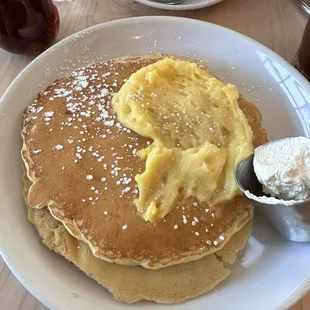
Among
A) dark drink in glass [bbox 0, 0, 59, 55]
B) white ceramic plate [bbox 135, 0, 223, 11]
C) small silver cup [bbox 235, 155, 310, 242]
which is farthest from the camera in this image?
white ceramic plate [bbox 135, 0, 223, 11]

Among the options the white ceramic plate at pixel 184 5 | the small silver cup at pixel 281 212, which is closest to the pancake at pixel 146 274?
the small silver cup at pixel 281 212

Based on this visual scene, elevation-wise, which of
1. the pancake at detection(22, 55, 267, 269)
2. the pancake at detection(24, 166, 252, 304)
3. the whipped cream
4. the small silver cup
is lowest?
the pancake at detection(24, 166, 252, 304)

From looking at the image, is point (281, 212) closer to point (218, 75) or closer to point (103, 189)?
point (103, 189)

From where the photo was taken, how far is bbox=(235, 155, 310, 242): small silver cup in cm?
110

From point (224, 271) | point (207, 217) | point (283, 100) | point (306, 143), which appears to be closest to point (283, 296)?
point (224, 271)

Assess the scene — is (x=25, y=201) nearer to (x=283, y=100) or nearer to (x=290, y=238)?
(x=290, y=238)

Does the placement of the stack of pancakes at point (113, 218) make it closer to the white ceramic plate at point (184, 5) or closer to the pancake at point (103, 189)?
the pancake at point (103, 189)

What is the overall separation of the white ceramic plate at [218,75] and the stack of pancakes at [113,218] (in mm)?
43

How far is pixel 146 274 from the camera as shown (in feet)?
3.72

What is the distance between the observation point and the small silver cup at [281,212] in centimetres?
110

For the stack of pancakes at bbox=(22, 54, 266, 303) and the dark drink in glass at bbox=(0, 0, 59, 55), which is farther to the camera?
the dark drink in glass at bbox=(0, 0, 59, 55)

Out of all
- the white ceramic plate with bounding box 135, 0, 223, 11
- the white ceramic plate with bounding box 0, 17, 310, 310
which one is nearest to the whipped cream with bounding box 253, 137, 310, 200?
the white ceramic plate with bounding box 0, 17, 310, 310

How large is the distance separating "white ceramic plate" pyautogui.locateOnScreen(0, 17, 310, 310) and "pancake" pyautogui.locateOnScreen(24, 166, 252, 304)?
27 mm

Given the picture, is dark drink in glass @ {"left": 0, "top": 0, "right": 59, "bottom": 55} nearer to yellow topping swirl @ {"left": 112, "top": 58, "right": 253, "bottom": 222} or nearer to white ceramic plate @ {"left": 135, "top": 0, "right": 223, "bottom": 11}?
white ceramic plate @ {"left": 135, "top": 0, "right": 223, "bottom": 11}
